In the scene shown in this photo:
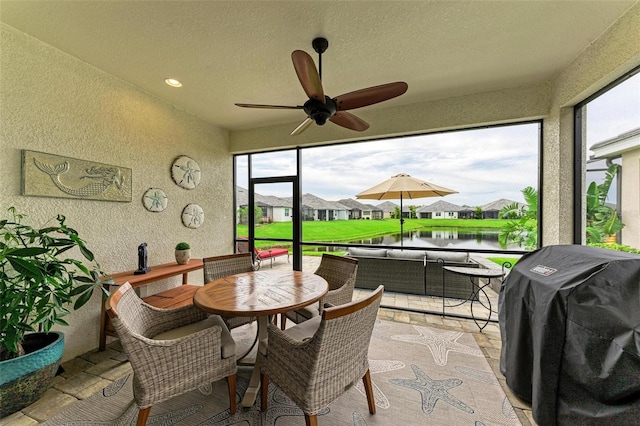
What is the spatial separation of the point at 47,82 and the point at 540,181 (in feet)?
17.9

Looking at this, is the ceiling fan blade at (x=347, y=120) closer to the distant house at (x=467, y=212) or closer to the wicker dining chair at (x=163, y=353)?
the wicker dining chair at (x=163, y=353)

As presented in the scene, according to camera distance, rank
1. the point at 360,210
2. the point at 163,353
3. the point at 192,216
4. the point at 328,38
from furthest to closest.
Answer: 1. the point at 360,210
2. the point at 192,216
3. the point at 328,38
4. the point at 163,353

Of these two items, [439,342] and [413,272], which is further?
[413,272]

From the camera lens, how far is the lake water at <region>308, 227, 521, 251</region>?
3.34 m

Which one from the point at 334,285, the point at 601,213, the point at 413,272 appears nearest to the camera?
the point at 601,213

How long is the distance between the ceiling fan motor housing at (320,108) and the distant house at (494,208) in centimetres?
272

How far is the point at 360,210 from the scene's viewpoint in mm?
4129

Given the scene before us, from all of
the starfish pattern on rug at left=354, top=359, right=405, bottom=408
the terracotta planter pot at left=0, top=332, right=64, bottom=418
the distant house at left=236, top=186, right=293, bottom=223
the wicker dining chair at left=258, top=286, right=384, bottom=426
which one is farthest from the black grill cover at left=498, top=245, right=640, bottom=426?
the terracotta planter pot at left=0, top=332, right=64, bottom=418

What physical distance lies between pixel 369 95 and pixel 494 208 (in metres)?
2.61

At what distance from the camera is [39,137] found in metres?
2.23

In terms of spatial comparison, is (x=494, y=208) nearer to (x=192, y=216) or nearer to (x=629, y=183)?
(x=629, y=183)

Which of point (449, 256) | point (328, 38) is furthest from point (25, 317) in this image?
point (449, 256)

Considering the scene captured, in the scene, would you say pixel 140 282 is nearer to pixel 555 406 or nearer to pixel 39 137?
pixel 39 137

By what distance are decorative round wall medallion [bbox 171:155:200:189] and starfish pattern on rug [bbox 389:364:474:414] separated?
3.61 metres
